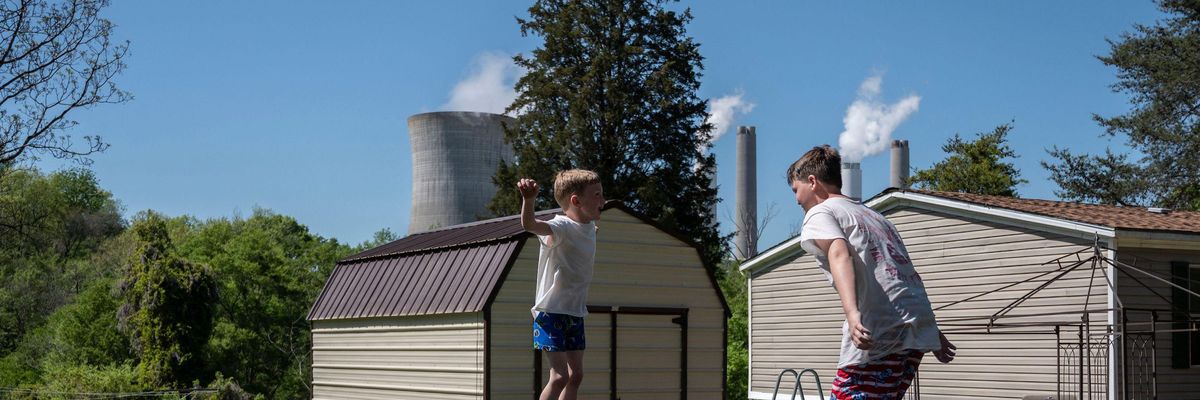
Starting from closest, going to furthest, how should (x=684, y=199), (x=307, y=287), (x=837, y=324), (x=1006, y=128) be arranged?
(x=837, y=324) → (x=684, y=199) → (x=1006, y=128) → (x=307, y=287)

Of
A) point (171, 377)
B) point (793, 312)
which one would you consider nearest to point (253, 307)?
point (171, 377)

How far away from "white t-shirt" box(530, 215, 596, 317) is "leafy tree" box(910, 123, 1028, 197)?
37201 mm

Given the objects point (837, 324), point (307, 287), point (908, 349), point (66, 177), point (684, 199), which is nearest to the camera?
point (908, 349)

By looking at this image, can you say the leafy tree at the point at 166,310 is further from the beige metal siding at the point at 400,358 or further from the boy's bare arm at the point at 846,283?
the boy's bare arm at the point at 846,283

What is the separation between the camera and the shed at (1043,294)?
1675cm

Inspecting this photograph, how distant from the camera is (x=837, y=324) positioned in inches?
828

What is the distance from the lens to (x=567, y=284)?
6.53 metres

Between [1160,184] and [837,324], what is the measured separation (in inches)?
727

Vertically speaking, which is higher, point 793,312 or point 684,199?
point 684,199

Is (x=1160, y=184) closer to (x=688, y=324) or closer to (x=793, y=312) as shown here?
(x=793, y=312)

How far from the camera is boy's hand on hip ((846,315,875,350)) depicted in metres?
4.37

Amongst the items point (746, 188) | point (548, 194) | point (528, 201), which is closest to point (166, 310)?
point (548, 194)

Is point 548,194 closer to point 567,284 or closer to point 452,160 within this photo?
point 452,160

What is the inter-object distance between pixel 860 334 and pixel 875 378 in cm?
34
